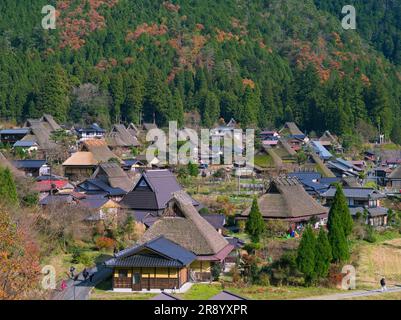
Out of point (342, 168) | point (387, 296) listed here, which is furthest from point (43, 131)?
point (387, 296)

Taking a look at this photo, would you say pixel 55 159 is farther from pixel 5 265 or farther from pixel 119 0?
pixel 119 0

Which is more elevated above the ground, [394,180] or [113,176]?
[113,176]

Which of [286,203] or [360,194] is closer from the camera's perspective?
[286,203]

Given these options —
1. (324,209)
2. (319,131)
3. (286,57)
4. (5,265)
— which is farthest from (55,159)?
(286,57)

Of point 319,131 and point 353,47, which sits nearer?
point 319,131

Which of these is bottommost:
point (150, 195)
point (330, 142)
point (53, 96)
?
point (150, 195)

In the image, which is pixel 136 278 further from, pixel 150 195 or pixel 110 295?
pixel 150 195
